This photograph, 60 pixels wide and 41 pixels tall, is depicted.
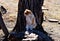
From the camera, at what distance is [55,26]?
36.3 ft

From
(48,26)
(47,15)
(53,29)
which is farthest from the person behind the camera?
(47,15)

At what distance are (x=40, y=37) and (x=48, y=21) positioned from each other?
14.6 feet

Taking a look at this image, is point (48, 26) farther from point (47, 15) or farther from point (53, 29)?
point (47, 15)

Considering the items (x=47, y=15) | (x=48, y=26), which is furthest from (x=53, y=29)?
(x=47, y=15)

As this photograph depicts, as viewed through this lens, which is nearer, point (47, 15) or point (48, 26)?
point (48, 26)

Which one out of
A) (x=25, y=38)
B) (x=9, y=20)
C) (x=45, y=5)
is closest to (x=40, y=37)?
(x=25, y=38)

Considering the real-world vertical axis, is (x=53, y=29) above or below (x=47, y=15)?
below

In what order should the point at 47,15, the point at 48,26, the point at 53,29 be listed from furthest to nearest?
the point at 47,15, the point at 48,26, the point at 53,29

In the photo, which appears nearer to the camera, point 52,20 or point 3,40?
point 3,40

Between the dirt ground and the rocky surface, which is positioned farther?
the rocky surface

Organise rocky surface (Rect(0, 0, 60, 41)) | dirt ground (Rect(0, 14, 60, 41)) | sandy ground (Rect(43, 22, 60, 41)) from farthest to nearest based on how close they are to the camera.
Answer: rocky surface (Rect(0, 0, 60, 41)), dirt ground (Rect(0, 14, 60, 41)), sandy ground (Rect(43, 22, 60, 41))

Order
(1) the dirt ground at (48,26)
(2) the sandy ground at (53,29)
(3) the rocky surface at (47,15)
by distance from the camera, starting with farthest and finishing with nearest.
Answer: (3) the rocky surface at (47,15) < (1) the dirt ground at (48,26) < (2) the sandy ground at (53,29)

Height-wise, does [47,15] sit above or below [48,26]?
above

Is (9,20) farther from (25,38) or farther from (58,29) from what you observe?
(25,38)
